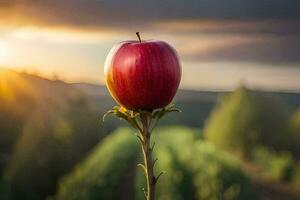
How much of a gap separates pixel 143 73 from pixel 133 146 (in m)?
1.09

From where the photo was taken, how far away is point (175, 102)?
5.60ft

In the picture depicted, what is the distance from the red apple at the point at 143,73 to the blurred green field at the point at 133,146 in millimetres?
1026

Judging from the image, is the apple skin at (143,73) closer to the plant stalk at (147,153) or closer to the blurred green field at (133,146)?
the plant stalk at (147,153)

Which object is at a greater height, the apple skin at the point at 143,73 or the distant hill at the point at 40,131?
the apple skin at the point at 143,73

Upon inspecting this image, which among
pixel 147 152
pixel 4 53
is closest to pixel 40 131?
pixel 4 53

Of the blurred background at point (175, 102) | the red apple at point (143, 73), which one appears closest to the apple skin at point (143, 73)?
the red apple at point (143, 73)

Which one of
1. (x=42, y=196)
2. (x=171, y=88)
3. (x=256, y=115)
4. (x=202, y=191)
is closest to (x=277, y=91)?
(x=256, y=115)

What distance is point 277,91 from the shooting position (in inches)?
69.5

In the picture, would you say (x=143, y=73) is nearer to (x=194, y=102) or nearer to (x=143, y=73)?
(x=143, y=73)

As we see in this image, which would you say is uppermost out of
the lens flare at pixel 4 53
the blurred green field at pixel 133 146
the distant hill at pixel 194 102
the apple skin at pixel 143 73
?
the apple skin at pixel 143 73

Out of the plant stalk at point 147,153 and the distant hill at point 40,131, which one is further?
the distant hill at point 40,131

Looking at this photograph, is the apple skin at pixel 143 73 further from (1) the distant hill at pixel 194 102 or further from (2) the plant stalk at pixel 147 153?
(1) the distant hill at pixel 194 102

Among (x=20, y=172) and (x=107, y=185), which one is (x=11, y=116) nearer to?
(x=20, y=172)

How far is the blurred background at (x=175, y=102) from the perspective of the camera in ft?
5.73
